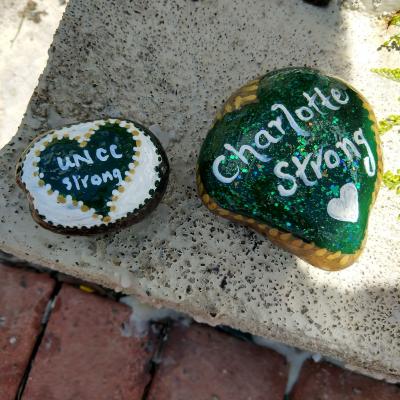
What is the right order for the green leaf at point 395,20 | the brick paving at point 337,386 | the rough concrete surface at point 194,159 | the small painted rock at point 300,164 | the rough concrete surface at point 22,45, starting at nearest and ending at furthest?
the small painted rock at point 300,164 < the rough concrete surface at point 194,159 < the green leaf at point 395,20 < the brick paving at point 337,386 < the rough concrete surface at point 22,45

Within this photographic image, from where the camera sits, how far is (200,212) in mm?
1379

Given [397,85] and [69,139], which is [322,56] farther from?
[69,139]

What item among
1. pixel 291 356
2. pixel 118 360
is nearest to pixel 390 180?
pixel 291 356

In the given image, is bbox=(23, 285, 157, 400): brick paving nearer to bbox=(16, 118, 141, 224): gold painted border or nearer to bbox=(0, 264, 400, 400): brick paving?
bbox=(0, 264, 400, 400): brick paving

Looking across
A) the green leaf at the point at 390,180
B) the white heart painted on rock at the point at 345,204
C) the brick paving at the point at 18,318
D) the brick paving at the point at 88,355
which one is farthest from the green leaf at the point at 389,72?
the brick paving at the point at 18,318

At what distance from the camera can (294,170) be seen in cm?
112

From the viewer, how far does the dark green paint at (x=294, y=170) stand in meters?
1.13

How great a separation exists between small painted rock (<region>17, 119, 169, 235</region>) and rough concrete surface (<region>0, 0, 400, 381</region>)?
17cm

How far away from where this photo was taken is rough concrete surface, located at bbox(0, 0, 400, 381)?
1331mm

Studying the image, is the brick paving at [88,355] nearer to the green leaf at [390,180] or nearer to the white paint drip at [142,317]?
the white paint drip at [142,317]

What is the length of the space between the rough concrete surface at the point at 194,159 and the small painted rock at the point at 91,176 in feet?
0.55

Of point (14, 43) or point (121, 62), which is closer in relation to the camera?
point (121, 62)

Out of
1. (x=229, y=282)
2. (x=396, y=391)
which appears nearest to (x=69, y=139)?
(x=229, y=282)

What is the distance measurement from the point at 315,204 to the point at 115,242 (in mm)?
506
